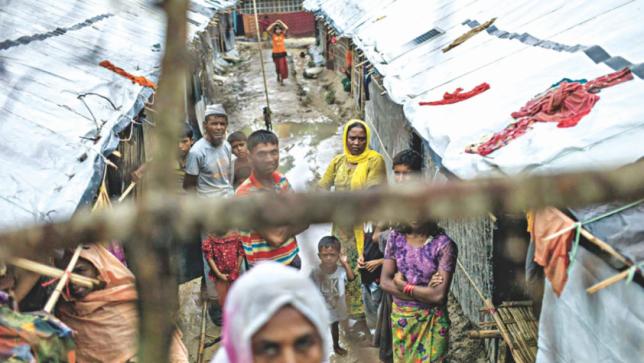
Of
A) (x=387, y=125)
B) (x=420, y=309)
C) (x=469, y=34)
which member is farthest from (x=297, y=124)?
(x=420, y=309)

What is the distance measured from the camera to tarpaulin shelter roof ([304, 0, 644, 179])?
2.79 metres

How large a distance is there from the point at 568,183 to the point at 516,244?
12.8 ft

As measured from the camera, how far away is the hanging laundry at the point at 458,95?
14.5 ft

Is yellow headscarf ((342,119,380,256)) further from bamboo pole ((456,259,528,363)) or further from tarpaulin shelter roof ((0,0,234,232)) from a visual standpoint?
tarpaulin shelter roof ((0,0,234,232))

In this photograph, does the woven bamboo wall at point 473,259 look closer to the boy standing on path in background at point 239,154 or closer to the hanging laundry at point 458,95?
the hanging laundry at point 458,95

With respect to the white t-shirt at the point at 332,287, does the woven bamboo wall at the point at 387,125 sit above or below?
above

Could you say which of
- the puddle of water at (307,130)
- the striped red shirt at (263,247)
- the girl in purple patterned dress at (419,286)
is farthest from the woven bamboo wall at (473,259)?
the puddle of water at (307,130)

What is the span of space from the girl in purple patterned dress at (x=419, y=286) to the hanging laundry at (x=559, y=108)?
0.58 metres

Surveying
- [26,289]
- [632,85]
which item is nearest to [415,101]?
[632,85]

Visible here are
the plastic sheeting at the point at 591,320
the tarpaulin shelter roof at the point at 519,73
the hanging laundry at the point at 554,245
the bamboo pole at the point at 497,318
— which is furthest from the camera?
the bamboo pole at the point at 497,318

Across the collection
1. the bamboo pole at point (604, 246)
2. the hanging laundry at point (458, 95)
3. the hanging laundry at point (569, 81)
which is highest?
the hanging laundry at point (458, 95)

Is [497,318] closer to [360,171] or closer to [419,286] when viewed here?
[419,286]

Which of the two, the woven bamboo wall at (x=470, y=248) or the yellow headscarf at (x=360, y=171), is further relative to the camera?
the yellow headscarf at (x=360, y=171)

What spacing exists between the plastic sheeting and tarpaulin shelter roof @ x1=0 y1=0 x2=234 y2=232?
1973mm
